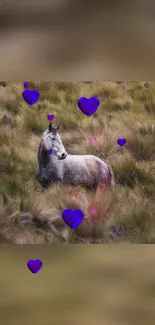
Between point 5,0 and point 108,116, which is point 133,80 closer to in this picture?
point 108,116

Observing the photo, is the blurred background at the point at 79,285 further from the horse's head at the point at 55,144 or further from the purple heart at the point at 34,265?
the horse's head at the point at 55,144

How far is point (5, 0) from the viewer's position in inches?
65.2

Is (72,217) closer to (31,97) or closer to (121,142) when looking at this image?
(121,142)

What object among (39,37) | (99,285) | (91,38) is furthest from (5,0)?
(99,285)

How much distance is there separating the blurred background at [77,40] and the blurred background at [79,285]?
0.62 meters

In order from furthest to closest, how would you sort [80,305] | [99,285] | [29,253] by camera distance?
[29,253]
[99,285]
[80,305]

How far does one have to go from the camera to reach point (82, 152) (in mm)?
1617

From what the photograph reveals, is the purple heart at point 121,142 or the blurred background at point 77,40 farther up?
the blurred background at point 77,40

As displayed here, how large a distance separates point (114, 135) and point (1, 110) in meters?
0.40

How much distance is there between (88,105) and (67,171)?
27 centimetres

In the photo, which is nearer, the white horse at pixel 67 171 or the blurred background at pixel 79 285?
the blurred background at pixel 79 285

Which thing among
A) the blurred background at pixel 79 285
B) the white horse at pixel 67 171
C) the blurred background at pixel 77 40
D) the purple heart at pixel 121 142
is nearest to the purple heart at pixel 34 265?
the blurred background at pixel 79 285

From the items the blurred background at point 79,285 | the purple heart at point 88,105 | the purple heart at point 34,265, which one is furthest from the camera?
the purple heart at point 88,105

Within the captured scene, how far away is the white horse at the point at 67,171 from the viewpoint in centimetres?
157
